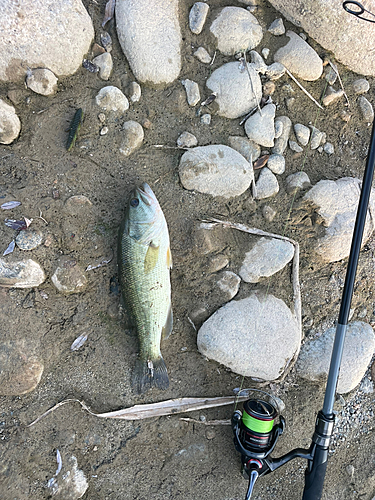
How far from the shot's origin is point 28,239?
3.08 metres

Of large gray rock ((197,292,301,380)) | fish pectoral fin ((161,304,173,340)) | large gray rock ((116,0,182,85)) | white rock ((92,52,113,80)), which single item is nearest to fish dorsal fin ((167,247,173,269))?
fish pectoral fin ((161,304,173,340))

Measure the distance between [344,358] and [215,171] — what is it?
7.69ft

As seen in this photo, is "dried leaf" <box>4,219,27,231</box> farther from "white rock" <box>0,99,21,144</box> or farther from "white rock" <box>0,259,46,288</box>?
"white rock" <box>0,99,21,144</box>

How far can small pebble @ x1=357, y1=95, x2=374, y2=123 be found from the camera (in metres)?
3.72

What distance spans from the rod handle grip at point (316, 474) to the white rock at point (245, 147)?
8.87 feet

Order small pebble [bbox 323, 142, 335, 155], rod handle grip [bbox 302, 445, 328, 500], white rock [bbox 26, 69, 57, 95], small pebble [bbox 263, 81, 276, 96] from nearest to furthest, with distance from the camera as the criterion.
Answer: rod handle grip [bbox 302, 445, 328, 500] < white rock [bbox 26, 69, 57, 95] < small pebble [bbox 263, 81, 276, 96] < small pebble [bbox 323, 142, 335, 155]

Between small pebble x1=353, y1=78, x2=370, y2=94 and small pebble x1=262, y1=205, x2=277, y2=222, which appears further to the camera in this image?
small pebble x1=353, y1=78, x2=370, y2=94

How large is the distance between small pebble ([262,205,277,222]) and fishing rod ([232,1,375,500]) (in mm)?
795

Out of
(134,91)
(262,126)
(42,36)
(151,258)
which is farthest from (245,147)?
(42,36)

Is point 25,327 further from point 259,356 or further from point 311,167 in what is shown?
point 311,167

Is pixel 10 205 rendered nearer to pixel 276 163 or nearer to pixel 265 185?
pixel 265 185

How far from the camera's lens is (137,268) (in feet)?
10.1

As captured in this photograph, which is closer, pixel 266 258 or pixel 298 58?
pixel 266 258

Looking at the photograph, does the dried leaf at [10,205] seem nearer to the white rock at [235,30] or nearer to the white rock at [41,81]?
the white rock at [41,81]
